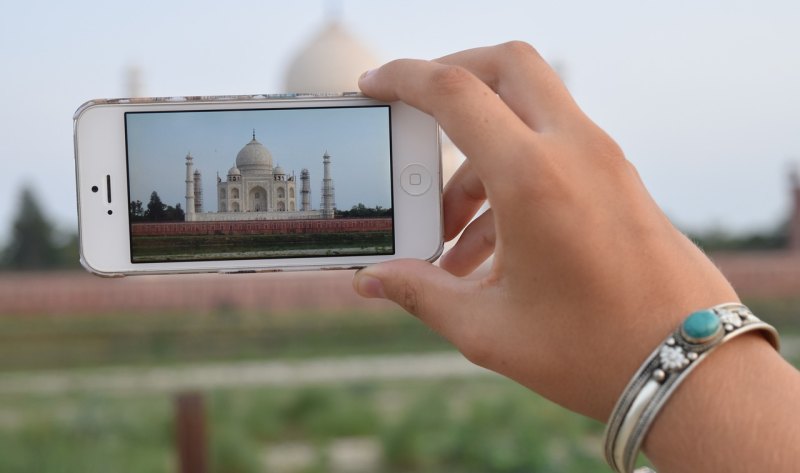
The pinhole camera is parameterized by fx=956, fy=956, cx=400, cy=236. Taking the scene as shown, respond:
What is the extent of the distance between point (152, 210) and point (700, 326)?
0.77m

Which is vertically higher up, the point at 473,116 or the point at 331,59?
the point at 331,59

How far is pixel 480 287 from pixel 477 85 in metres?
0.20

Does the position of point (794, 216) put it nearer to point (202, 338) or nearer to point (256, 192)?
point (202, 338)

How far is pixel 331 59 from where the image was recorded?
18.0 m

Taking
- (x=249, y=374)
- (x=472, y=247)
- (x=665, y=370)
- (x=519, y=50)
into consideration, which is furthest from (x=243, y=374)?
(x=665, y=370)

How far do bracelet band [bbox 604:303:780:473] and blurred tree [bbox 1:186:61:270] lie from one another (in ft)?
79.3

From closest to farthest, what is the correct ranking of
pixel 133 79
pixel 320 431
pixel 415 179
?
pixel 415 179, pixel 320 431, pixel 133 79

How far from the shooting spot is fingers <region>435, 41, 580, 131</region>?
2.95 ft

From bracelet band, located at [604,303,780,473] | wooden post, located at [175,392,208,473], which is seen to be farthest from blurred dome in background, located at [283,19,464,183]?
bracelet band, located at [604,303,780,473]

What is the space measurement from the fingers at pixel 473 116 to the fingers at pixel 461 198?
0.76 feet

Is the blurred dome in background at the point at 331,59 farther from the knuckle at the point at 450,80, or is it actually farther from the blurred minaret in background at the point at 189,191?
the knuckle at the point at 450,80

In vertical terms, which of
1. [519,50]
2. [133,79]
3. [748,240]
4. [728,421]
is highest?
[133,79]

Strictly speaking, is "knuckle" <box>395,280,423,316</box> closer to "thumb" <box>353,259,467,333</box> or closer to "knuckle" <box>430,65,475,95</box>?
"thumb" <box>353,259,467,333</box>

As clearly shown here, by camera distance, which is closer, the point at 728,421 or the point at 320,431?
the point at 728,421
